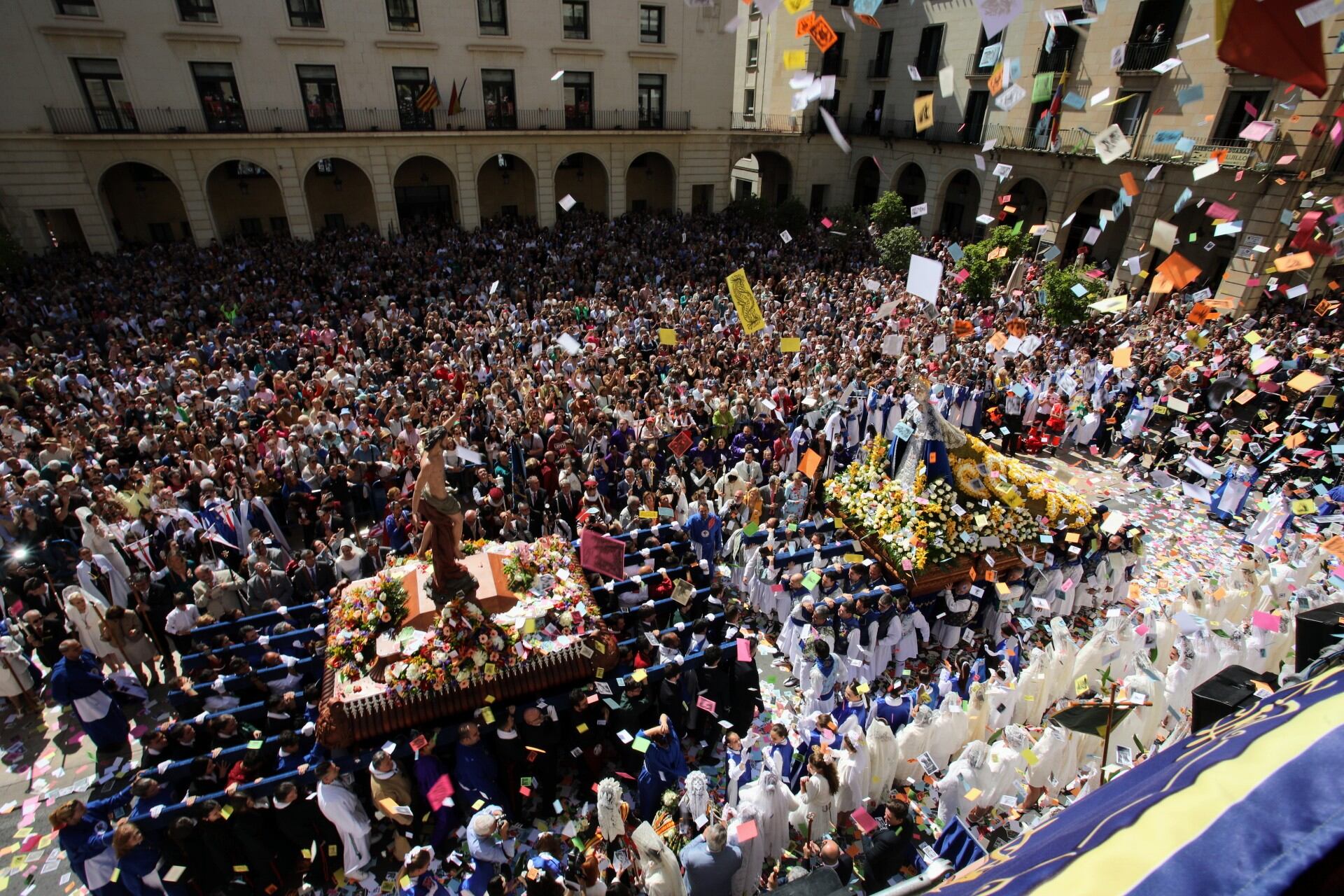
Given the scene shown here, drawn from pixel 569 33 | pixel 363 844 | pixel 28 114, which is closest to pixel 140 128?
pixel 28 114

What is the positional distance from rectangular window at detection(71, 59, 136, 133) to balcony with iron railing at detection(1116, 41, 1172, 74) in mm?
36902

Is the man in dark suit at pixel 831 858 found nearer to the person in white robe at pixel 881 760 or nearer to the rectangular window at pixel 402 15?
the person in white robe at pixel 881 760

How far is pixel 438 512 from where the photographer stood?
A: 273 inches

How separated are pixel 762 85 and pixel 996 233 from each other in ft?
71.6

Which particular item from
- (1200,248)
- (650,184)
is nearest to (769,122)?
(650,184)

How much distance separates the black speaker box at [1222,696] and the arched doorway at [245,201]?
33781 mm

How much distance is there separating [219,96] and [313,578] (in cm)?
2605

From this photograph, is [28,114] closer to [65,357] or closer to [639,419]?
[65,357]

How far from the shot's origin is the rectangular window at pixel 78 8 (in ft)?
76.3

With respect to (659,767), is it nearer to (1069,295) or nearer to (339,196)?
(1069,295)

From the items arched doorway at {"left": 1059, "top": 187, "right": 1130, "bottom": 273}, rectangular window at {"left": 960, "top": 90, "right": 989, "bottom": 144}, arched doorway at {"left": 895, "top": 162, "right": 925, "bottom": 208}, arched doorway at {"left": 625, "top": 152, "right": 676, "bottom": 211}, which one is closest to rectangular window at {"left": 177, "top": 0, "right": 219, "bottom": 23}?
arched doorway at {"left": 625, "top": 152, "right": 676, "bottom": 211}

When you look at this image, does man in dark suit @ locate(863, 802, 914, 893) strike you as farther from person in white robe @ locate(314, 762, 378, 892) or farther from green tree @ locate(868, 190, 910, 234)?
green tree @ locate(868, 190, 910, 234)

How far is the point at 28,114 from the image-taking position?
930 inches

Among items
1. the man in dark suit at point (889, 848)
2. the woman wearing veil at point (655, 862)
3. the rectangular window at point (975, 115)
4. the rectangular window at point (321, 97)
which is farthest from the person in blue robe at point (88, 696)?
the rectangular window at point (975, 115)
